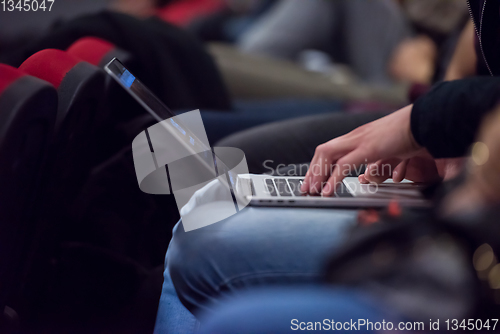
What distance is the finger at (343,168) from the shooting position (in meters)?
0.42

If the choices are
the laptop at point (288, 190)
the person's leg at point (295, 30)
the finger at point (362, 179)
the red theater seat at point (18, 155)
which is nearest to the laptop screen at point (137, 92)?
the laptop at point (288, 190)

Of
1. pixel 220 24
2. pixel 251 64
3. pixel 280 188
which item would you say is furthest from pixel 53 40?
pixel 220 24

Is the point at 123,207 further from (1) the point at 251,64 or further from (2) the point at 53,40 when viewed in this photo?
(1) the point at 251,64

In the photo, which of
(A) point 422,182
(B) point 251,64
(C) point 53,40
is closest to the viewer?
(A) point 422,182

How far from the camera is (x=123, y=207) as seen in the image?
0.65 meters

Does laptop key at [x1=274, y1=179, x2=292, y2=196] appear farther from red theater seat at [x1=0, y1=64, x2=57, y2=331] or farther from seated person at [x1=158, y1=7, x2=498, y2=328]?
red theater seat at [x1=0, y1=64, x2=57, y2=331]

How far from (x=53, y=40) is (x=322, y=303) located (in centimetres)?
53

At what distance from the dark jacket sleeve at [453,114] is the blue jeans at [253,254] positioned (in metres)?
0.10

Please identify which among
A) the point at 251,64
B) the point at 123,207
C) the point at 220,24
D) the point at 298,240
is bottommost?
the point at 220,24

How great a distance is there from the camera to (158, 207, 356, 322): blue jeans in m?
0.38

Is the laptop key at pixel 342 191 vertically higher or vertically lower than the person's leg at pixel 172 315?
higher

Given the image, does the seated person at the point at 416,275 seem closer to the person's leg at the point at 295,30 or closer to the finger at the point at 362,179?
the finger at the point at 362,179

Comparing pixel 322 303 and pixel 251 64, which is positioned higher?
pixel 322 303

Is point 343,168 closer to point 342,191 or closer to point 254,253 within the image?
point 342,191
